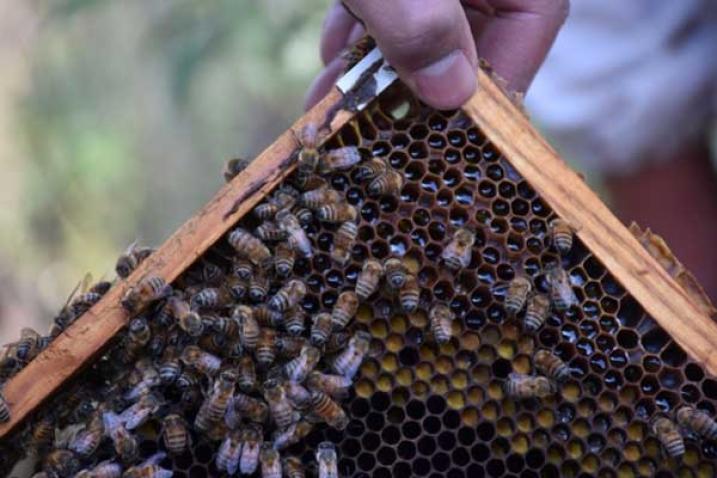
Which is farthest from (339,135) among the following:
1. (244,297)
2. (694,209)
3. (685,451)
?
(694,209)

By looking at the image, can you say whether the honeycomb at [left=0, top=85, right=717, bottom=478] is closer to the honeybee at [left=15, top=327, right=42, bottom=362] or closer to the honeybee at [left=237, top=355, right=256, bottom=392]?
the honeybee at [left=237, top=355, right=256, bottom=392]

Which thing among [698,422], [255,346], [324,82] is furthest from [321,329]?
[324,82]

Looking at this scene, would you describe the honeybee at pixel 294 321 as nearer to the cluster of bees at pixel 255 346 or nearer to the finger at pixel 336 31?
the cluster of bees at pixel 255 346

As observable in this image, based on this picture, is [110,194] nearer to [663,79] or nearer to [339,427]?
[663,79]

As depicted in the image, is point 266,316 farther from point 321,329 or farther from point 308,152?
point 308,152

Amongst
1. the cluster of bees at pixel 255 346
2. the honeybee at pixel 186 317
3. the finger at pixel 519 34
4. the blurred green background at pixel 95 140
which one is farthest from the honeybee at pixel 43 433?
the blurred green background at pixel 95 140

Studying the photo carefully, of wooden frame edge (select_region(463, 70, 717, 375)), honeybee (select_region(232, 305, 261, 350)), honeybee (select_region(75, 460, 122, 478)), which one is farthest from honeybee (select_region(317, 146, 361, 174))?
honeybee (select_region(75, 460, 122, 478))
